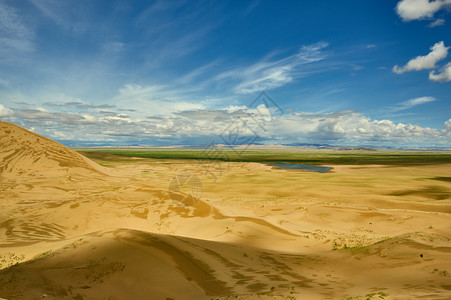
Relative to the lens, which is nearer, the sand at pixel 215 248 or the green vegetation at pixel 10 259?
the sand at pixel 215 248

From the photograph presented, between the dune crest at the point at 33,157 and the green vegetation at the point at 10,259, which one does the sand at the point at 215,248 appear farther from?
the dune crest at the point at 33,157

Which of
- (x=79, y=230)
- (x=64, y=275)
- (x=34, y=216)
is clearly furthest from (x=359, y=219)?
(x=34, y=216)

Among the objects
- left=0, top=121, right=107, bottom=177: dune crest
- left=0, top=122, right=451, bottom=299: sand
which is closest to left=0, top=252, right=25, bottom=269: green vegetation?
left=0, top=122, right=451, bottom=299: sand

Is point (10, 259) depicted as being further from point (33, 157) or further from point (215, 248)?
point (33, 157)

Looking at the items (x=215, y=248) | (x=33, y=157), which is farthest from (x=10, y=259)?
(x=33, y=157)

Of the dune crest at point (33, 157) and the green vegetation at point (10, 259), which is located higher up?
the dune crest at point (33, 157)

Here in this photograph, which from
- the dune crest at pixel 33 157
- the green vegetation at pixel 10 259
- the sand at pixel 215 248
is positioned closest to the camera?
the sand at pixel 215 248

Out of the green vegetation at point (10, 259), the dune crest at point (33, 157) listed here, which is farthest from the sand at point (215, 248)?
the dune crest at point (33, 157)
